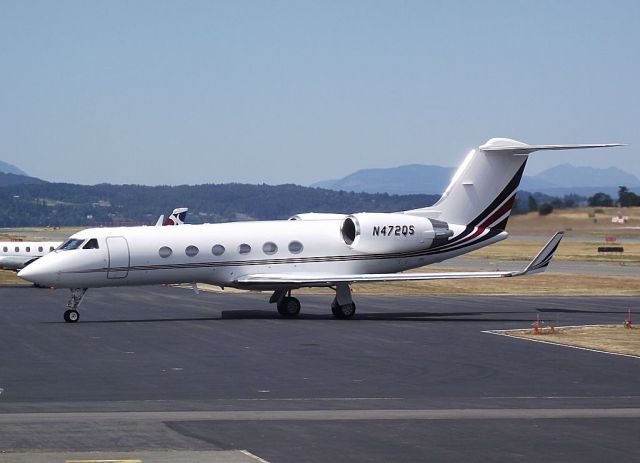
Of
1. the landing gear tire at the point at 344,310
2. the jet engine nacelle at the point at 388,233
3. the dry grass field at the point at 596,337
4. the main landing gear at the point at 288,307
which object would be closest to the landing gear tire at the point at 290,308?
the main landing gear at the point at 288,307

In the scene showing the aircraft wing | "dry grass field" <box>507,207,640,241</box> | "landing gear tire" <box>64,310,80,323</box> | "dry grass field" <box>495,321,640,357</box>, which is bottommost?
"dry grass field" <box>495,321,640,357</box>

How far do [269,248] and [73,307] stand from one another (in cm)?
667

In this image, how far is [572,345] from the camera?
103ft

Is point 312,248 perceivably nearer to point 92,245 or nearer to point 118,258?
point 118,258

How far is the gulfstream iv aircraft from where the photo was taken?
3731 cm

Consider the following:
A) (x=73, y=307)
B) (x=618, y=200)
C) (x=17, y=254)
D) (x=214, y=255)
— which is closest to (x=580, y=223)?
(x=618, y=200)

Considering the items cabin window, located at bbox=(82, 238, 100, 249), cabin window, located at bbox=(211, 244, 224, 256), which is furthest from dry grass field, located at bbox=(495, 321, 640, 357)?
cabin window, located at bbox=(82, 238, 100, 249)

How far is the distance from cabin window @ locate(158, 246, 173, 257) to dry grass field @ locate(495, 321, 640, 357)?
1094 centimetres

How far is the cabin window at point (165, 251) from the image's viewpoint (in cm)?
3781

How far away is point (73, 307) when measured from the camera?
37.5 meters

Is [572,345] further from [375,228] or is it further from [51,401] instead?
[51,401]

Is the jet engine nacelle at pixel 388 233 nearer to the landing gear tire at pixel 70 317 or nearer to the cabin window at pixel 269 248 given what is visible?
the cabin window at pixel 269 248

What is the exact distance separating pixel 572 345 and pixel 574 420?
1214 centimetres

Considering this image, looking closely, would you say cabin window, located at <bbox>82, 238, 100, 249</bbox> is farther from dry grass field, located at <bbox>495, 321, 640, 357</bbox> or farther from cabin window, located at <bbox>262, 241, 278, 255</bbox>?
dry grass field, located at <bbox>495, 321, 640, 357</bbox>
